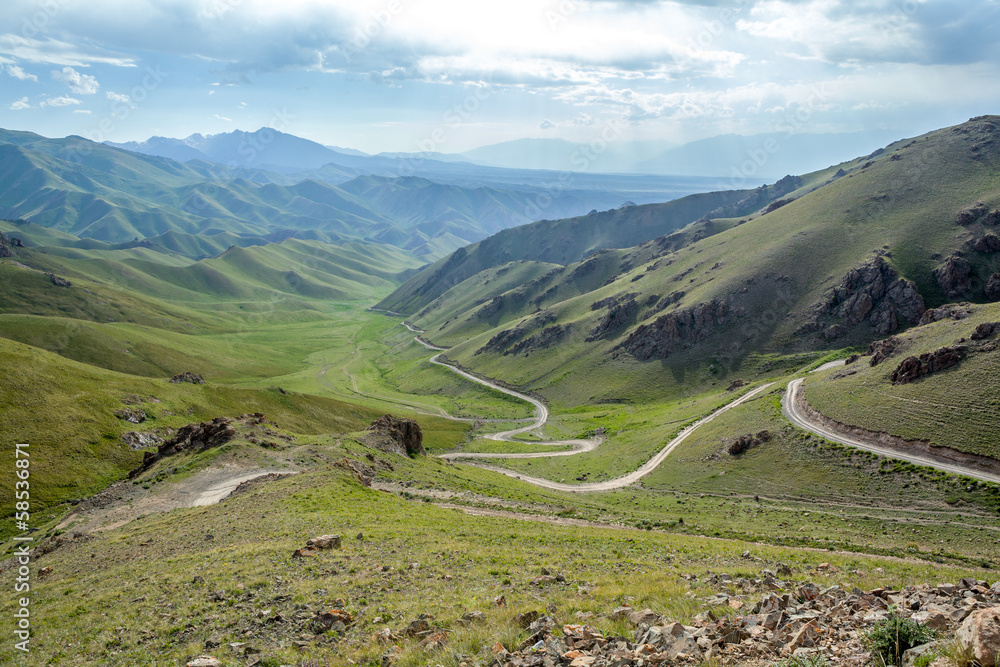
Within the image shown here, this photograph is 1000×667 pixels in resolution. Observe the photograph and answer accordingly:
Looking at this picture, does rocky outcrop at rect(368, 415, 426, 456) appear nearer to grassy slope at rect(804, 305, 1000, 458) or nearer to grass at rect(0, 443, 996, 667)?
grass at rect(0, 443, 996, 667)

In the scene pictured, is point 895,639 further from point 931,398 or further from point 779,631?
point 931,398

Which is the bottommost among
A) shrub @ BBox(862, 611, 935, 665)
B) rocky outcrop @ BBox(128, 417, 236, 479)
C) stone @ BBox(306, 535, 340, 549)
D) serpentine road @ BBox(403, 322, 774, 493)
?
serpentine road @ BBox(403, 322, 774, 493)

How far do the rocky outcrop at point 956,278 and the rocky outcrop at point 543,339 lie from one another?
105489mm

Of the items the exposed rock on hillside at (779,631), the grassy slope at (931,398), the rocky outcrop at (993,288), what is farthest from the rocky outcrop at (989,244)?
the exposed rock on hillside at (779,631)

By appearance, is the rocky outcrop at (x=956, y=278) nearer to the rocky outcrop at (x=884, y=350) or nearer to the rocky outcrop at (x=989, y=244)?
the rocky outcrop at (x=989, y=244)

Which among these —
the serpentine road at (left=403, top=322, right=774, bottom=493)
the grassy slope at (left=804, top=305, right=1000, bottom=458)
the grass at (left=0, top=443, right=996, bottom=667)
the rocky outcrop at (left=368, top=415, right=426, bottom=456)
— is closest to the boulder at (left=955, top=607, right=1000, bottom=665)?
the grass at (left=0, top=443, right=996, bottom=667)

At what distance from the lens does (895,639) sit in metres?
10.5

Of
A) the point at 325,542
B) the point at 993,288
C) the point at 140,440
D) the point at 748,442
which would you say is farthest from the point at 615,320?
the point at 325,542

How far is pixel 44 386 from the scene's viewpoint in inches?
2891

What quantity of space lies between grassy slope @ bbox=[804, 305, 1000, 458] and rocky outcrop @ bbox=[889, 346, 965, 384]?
0.96m

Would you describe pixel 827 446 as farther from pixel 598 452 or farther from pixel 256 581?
pixel 256 581

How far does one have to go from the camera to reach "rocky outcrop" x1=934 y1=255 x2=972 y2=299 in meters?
115

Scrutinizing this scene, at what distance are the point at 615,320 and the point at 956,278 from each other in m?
88.2

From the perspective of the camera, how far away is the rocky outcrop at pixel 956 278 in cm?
11456
